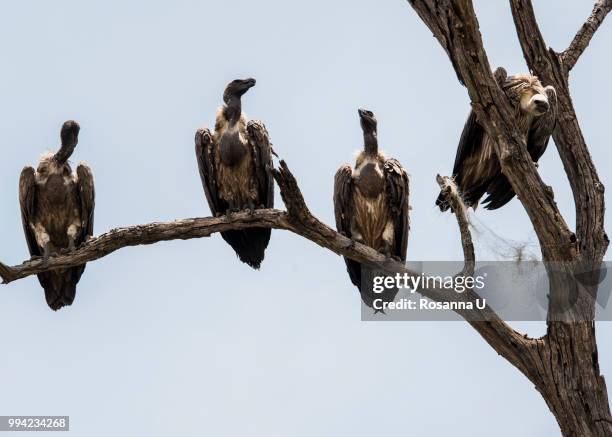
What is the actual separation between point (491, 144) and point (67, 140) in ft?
14.1

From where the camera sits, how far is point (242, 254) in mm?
12469

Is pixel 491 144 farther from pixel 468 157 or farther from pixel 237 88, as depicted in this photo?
pixel 237 88

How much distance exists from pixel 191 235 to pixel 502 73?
3.55 meters

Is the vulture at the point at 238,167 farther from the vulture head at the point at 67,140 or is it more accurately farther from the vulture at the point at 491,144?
the vulture at the point at 491,144

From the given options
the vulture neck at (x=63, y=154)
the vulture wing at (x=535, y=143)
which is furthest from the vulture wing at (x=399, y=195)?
the vulture neck at (x=63, y=154)

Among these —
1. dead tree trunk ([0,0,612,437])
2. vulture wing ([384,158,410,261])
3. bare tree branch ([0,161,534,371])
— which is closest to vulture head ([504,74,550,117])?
dead tree trunk ([0,0,612,437])

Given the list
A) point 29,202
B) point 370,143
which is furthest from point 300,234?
point 29,202

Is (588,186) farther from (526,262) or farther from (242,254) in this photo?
(242,254)

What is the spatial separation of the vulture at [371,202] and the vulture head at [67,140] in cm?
273

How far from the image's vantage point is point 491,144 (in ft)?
37.6

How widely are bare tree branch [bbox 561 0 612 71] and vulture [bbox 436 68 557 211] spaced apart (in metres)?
0.42

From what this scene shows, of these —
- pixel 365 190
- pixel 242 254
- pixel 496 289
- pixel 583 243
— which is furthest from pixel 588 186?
pixel 242 254

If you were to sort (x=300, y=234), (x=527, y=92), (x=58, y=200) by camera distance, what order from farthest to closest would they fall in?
(x=58, y=200), (x=527, y=92), (x=300, y=234)

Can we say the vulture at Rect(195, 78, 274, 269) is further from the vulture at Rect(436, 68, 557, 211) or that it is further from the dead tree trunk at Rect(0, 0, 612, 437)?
the vulture at Rect(436, 68, 557, 211)
